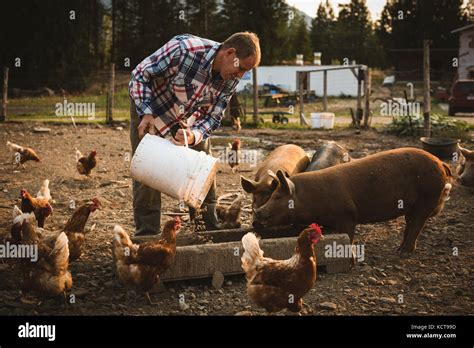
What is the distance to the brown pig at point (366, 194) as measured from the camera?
551 cm

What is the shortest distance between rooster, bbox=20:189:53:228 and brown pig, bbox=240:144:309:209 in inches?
85.7

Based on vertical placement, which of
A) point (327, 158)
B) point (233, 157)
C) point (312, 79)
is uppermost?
point (312, 79)

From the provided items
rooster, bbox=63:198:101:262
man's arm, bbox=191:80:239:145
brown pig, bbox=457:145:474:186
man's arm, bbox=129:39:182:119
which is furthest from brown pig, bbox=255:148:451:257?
brown pig, bbox=457:145:474:186

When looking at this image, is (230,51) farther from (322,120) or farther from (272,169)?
(322,120)

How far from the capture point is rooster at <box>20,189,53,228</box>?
20.1ft

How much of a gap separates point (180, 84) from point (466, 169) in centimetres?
527

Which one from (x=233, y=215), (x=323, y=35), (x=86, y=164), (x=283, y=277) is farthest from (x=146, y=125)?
(x=323, y=35)

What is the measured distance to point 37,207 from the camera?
20.7 ft

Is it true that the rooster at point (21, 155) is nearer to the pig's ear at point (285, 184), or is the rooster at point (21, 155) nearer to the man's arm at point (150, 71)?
the man's arm at point (150, 71)

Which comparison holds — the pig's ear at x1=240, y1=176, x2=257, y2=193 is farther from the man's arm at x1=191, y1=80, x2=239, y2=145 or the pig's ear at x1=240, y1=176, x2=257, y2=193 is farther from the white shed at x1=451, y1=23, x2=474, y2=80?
the white shed at x1=451, y1=23, x2=474, y2=80

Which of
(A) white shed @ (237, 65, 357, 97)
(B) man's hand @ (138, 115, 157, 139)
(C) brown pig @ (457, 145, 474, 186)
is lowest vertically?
(C) brown pig @ (457, 145, 474, 186)
